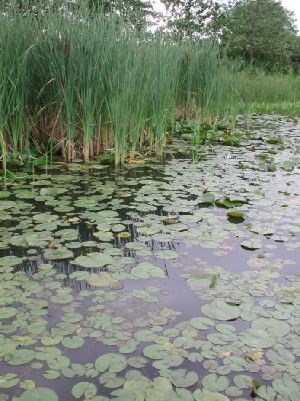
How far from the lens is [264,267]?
204 centimetres

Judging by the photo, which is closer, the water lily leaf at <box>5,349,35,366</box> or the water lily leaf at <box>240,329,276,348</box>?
the water lily leaf at <box>5,349,35,366</box>

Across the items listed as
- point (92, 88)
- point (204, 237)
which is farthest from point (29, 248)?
point (92, 88)

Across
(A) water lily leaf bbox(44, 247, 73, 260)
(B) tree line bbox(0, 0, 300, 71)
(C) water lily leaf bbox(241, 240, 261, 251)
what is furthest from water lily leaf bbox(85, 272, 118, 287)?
(B) tree line bbox(0, 0, 300, 71)

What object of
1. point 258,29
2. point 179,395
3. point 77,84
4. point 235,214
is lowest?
point 179,395

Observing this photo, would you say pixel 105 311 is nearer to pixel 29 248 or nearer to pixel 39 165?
pixel 29 248

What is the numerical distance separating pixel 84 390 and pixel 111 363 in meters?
0.14

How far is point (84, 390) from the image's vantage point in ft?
4.00

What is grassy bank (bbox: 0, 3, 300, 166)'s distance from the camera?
3611 mm

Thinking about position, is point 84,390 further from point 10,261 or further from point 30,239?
A: point 30,239

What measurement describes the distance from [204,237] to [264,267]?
0.43 metres

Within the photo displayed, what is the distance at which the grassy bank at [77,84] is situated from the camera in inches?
142

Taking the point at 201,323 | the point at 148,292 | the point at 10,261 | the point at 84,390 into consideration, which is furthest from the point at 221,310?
the point at 10,261

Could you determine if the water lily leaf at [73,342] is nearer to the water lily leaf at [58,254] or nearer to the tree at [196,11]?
the water lily leaf at [58,254]

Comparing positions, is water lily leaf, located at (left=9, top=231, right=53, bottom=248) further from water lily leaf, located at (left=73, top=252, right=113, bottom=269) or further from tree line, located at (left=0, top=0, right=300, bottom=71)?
tree line, located at (left=0, top=0, right=300, bottom=71)
